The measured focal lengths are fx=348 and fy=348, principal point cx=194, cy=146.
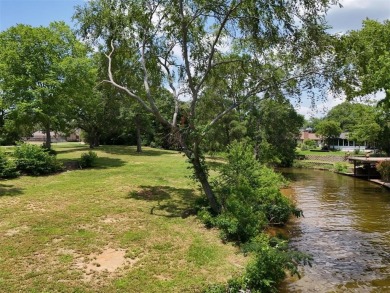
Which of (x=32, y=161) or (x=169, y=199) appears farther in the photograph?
(x=32, y=161)

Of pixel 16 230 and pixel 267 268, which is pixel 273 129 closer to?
pixel 267 268

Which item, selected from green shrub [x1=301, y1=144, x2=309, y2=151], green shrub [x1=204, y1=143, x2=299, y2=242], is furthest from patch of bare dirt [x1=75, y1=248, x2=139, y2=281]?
green shrub [x1=301, y1=144, x2=309, y2=151]

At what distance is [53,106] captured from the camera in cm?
2047

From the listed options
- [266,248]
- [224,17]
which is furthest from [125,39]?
[266,248]

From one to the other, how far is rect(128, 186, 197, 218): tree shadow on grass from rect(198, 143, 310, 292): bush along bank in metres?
1.05

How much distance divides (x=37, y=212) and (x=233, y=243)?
6.57 meters

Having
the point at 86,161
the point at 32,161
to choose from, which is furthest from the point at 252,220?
the point at 86,161

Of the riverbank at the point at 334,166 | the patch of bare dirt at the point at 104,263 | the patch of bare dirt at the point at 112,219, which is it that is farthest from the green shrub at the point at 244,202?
the riverbank at the point at 334,166

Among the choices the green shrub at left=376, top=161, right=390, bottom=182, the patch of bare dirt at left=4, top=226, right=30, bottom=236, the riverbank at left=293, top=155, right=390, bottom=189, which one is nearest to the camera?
the patch of bare dirt at left=4, top=226, right=30, bottom=236

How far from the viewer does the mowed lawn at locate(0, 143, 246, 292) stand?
24.3 feet

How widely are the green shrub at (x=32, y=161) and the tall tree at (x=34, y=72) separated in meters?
2.12

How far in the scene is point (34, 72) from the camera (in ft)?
66.3

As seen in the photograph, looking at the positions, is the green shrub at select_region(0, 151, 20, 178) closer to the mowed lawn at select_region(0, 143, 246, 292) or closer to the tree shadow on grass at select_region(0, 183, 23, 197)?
the mowed lawn at select_region(0, 143, 246, 292)

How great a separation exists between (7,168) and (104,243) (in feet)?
32.3
